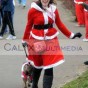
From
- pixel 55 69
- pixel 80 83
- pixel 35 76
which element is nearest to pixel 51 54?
pixel 35 76

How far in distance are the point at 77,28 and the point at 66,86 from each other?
6.25m

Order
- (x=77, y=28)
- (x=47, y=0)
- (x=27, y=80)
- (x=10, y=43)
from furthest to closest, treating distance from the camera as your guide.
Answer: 1. (x=77, y=28)
2. (x=10, y=43)
3. (x=27, y=80)
4. (x=47, y=0)

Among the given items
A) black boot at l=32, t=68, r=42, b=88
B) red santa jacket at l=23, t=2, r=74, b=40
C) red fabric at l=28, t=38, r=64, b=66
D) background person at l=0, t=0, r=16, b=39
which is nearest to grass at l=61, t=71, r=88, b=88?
black boot at l=32, t=68, r=42, b=88

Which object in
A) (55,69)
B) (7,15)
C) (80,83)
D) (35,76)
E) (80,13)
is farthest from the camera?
(80,13)

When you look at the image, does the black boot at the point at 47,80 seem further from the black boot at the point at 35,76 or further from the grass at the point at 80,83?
the grass at the point at 80,83

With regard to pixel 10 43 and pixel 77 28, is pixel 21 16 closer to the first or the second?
pixel 77 28

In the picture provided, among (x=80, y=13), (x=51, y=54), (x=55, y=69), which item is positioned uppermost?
(x=51, y=54)

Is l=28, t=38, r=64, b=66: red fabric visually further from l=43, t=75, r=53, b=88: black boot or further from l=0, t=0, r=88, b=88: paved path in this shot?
l=0, t=0, r=88, b=88: paved path

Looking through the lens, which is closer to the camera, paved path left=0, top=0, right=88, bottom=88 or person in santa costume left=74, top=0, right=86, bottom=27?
paved path left=0, top=0, right=88, bottom=88

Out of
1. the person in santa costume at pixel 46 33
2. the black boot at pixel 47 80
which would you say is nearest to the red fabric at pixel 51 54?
the person in santa costume at pixel 46 33

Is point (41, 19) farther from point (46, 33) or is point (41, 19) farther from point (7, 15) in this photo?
point (7, 15)

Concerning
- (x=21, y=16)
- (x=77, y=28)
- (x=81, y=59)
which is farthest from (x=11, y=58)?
(x=21, y=16)

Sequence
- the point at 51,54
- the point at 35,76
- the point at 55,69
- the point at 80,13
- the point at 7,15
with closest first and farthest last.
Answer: the point at 51,54 < the point at 35,76 < the point at 55,69 < the point at 7,15 < the point at 80,13

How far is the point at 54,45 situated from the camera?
6508 mm
